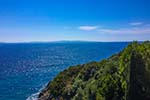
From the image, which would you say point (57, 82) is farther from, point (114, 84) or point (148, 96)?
point (148, 96)

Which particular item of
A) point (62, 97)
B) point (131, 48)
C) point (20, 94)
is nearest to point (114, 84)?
point (131, 48)

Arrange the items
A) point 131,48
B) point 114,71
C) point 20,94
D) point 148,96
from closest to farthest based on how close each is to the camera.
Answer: point 148,96, point 131,48, point 114,71, point 20,94

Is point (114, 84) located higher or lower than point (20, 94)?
higher

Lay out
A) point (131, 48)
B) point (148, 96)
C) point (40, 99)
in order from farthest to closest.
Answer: point (40, 99) → point (131, 48) → point (148, 96)

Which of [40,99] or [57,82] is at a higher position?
[57,82]

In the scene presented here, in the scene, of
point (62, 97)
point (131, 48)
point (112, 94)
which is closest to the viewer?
point (131, 48)

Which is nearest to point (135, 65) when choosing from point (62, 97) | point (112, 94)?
point (112, 94)

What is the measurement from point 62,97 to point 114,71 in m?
16.3

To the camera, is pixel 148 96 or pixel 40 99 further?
pixel 40 99

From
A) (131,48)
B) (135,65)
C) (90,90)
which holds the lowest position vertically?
(90,90)

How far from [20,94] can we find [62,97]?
1823 cm

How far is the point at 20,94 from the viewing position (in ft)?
176

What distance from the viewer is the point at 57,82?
45.8m

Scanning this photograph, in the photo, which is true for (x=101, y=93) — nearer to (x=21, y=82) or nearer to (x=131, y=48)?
(x=131, y=48)
